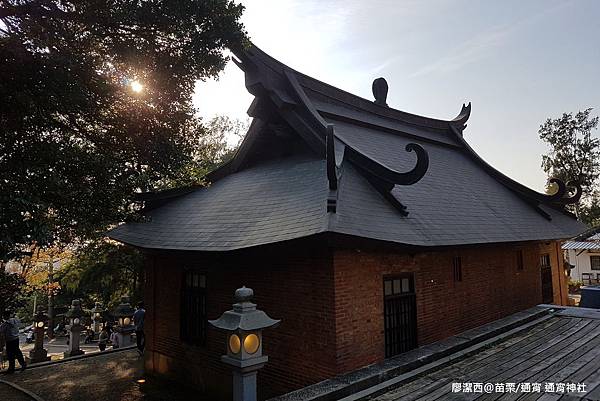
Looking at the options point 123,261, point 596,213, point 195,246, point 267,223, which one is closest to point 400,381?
point 267,223

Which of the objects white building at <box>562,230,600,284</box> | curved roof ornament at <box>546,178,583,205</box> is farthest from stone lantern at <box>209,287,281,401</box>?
white building at <box>562,230,600,284</box>

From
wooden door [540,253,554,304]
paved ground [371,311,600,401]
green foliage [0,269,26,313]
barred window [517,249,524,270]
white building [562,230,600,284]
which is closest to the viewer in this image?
paved ground [371,311,600,401]

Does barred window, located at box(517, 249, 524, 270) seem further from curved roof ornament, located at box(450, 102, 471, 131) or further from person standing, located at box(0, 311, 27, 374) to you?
person standing, located at box(0, 311, 27, 374)

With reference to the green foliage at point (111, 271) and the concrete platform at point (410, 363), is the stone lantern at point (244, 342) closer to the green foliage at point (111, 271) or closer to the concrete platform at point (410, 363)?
the concrete platform at point (410, 363)

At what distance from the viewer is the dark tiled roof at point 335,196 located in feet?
20.6

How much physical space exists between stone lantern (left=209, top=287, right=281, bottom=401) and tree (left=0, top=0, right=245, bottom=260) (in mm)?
3074

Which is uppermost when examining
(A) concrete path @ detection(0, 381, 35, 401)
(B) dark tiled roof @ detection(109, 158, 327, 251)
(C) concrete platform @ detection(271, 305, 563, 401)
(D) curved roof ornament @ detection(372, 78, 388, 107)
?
(D) curved roof ornament @ detection(372, 78, 388, 107)

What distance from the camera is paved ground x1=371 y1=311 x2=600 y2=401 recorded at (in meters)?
4.79

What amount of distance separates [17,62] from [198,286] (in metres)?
5.38

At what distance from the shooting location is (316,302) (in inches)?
241

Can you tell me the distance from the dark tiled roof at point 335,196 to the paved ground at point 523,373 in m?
1.99

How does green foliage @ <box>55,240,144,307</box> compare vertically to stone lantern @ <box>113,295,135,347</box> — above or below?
above

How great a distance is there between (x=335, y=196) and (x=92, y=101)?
4.22 meters

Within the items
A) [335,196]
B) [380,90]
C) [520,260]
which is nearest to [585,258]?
[520,260]
